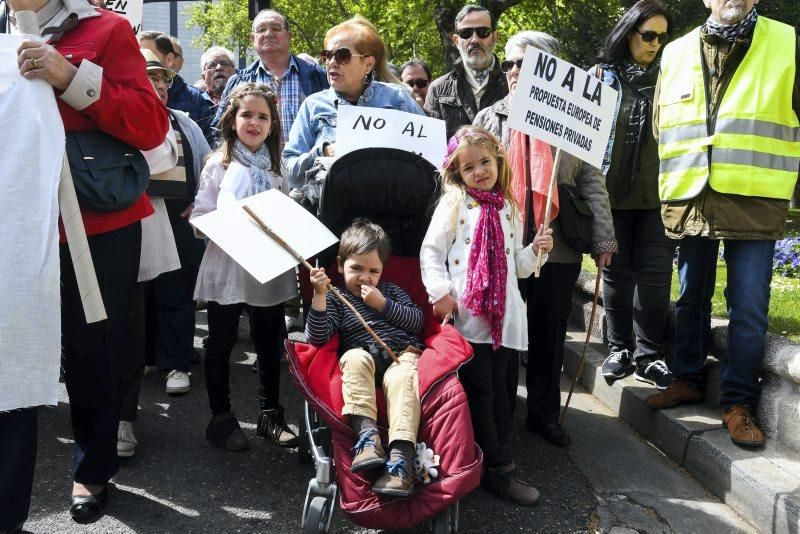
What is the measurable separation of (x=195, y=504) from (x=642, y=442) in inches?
94.8

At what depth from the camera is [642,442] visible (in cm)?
412

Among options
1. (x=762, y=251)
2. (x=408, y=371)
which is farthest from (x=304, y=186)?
(x=762, y=251)

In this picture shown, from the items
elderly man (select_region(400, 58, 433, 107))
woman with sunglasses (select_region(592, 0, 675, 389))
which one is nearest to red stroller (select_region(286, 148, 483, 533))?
woman with sunglasses (select_region(592, 0, 675, 389))

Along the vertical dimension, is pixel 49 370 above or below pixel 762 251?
below

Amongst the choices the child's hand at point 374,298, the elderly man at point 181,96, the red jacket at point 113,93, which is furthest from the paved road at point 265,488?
the elderly man at point 181,96

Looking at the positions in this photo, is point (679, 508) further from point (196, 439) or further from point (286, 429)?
point (196, 439)

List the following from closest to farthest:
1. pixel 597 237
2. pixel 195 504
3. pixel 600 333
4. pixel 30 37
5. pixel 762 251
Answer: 1. pixel 30 37
2. pixel 195 504
3. pixel 762 251
4. pixel 597 237
5. pixel 600 333

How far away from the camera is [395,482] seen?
2.70 metres

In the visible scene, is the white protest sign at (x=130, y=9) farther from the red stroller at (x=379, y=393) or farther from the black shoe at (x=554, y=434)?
the black shoe at (x=554, y=434)

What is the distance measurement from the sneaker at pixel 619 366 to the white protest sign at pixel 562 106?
1.41 meters

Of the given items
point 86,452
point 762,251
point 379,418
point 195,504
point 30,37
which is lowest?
point 195,504

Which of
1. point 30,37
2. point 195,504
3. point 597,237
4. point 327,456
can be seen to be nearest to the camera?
point 30,37

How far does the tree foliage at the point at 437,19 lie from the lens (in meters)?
12.7

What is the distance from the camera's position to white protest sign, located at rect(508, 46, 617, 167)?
338 cm
